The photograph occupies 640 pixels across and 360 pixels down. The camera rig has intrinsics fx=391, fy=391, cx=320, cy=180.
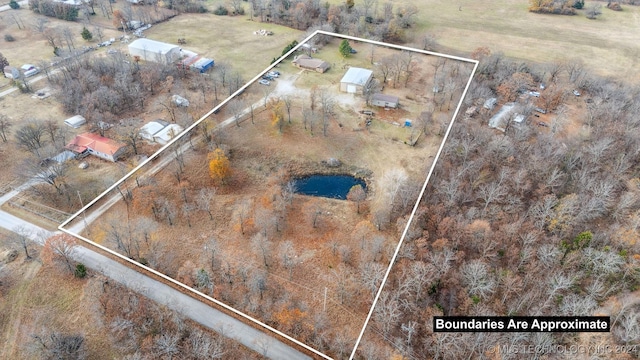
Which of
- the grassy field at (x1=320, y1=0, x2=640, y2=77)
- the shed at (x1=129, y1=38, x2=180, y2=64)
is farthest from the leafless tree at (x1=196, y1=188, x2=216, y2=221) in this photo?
the grassy field at (x1=320, y1=0, x2=640, y2=77)

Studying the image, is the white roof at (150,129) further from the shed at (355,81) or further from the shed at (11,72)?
the shed at (11,72)

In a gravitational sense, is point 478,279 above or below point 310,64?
below

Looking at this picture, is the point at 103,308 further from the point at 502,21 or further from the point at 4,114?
the point at 502,21

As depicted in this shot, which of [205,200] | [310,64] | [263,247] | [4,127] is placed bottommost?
[263,247]

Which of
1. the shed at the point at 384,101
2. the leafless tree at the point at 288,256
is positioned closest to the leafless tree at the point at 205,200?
the leafless tree at the point at 288,256

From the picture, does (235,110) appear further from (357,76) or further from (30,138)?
(30,138)

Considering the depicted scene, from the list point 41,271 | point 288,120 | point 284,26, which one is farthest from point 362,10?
point 41,271

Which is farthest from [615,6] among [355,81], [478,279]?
[478,279]
